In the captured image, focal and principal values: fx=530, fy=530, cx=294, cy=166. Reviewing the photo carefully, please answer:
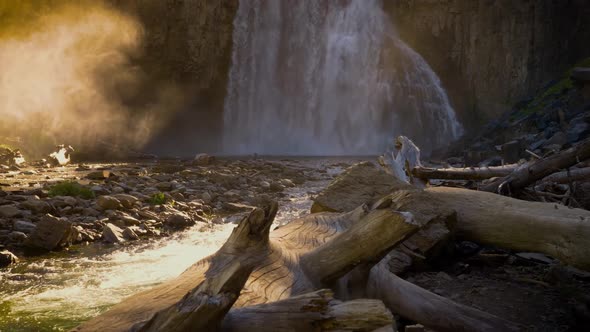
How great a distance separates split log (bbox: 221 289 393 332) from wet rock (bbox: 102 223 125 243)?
6567 mm

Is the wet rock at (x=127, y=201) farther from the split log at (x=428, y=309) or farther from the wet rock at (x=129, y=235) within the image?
the split log at (x=428, y=309)

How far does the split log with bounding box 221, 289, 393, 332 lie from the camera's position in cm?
276

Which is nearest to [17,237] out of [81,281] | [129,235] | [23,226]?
[23,226]

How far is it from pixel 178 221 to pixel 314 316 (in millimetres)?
7974

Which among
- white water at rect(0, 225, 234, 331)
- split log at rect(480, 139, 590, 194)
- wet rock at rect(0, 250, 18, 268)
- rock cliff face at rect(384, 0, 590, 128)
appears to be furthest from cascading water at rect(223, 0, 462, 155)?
split log at rect(480, 139, 590, 194)

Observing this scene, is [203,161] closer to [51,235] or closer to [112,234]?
[112,234]

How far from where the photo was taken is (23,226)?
866 cm

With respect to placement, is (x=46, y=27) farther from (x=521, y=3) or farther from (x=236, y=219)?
(x=521, y=3)

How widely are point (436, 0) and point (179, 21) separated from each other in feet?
68.3

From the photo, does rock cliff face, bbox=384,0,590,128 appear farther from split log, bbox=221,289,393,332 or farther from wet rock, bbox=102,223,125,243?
split log, bbox=221,289,393,332

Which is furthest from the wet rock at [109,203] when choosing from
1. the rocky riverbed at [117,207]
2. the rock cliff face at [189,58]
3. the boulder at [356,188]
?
the rock cliff face at [189,58]

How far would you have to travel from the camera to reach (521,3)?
133 feet

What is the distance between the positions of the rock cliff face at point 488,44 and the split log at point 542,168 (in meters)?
35.4

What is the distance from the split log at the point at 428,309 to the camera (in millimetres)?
3857
